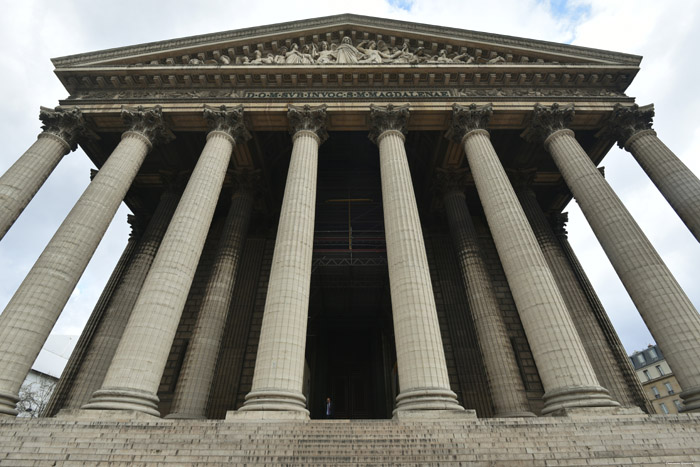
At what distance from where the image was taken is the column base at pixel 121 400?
8.80 metres

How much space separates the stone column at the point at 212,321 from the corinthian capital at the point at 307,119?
15.9 feet

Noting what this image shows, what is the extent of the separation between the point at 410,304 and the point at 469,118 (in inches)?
370

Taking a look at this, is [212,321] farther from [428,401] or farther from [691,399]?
[691,399]

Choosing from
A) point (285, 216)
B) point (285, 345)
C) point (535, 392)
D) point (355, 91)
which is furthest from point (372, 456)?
point (355, 91)

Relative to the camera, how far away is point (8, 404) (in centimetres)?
960

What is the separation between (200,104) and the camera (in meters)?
16.2

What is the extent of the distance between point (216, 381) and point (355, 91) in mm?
14830

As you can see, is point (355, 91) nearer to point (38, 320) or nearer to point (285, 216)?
point (285, 216)

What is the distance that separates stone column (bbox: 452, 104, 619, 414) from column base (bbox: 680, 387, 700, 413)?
8.14ft

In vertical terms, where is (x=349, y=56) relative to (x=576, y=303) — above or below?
above

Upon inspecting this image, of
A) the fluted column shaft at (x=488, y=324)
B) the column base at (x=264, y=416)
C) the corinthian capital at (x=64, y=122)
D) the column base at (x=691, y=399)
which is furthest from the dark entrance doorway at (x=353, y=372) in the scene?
the corinthian capital at (x=64, y=122)

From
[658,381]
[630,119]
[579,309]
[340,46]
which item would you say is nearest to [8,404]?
[340,46]

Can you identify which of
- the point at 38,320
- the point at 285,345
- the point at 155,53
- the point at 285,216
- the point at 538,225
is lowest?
the point at 285,345

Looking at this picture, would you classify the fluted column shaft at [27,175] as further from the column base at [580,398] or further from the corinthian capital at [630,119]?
the corinthian capital at [630,119]
